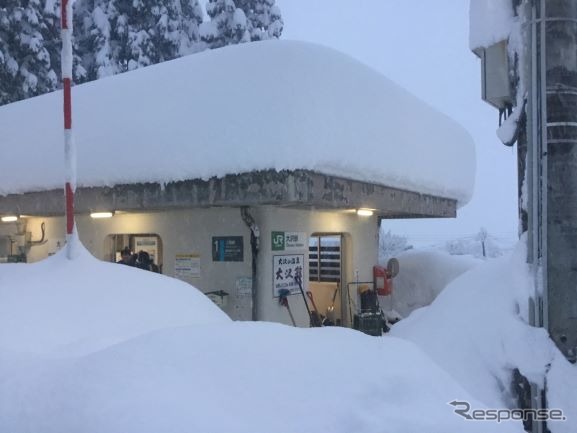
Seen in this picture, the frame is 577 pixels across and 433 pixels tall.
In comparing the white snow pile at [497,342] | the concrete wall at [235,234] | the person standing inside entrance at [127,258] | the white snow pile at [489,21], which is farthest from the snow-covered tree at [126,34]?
the white snow pile at [497,342]

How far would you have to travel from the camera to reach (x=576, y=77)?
4.07 m

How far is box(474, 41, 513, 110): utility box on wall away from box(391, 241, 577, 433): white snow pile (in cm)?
141

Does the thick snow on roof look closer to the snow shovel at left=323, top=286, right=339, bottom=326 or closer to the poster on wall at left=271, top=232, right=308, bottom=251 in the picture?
the poster on wall at left=271, top=232, right=308, bottom=251

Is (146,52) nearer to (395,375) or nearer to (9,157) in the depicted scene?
(9,157)

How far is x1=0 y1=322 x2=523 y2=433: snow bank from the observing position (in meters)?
2.04

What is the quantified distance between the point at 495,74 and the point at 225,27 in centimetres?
1903

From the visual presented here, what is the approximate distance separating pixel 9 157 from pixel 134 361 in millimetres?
8579

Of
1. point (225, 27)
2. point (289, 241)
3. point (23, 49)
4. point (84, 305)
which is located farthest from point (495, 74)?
point (225, 27)

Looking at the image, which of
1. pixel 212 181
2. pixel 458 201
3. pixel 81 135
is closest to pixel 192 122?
pixel 212 181

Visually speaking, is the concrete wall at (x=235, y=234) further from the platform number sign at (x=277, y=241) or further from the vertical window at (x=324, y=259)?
the vertical window at (x=324, y=259)

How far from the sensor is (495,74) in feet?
16.2

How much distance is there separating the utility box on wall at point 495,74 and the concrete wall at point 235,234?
3717 mm

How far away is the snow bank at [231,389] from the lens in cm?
204

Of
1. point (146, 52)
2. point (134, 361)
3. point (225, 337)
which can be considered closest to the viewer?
point (134, 361)
